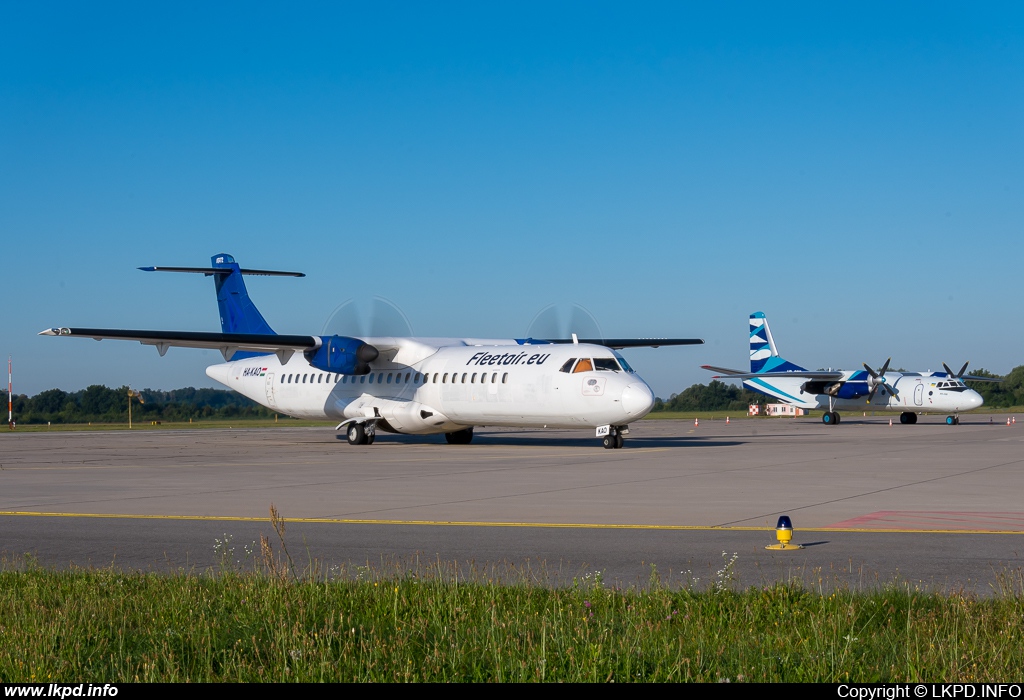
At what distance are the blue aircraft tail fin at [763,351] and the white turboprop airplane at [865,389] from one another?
2.5 inches

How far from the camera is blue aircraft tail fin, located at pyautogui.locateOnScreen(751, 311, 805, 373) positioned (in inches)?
2522

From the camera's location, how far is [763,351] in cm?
6500

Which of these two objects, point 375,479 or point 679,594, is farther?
point 375,479

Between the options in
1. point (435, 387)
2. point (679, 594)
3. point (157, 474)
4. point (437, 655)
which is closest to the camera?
point (437, 655)

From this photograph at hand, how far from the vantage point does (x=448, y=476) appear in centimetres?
1995

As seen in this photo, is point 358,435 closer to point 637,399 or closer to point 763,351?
point 637,399

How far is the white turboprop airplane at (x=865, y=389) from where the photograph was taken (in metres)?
52.3

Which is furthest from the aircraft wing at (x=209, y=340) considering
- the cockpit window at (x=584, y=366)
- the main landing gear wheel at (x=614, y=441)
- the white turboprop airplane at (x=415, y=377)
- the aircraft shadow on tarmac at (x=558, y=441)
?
the main landing gear wheel at (x=614, y=441)

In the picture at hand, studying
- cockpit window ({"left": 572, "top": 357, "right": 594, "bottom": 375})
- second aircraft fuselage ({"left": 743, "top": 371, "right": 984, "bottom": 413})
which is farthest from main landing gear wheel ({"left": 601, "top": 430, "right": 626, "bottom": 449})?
second aircraft fuselage ({"left": 743, "top": 371, "right": 984, "bottom": 413})

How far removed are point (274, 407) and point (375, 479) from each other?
64.8ft

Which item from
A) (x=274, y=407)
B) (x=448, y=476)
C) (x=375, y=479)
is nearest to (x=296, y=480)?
(x=375, y=479)

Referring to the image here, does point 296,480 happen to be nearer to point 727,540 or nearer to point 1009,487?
point 727,540

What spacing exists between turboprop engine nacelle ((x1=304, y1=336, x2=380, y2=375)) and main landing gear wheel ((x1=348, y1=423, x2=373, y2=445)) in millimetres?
1878

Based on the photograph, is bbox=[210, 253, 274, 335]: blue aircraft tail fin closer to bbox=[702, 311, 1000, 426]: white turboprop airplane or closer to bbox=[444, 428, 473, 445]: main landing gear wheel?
bbox=[444, 428, 473, 445]: main landing gear wheel
